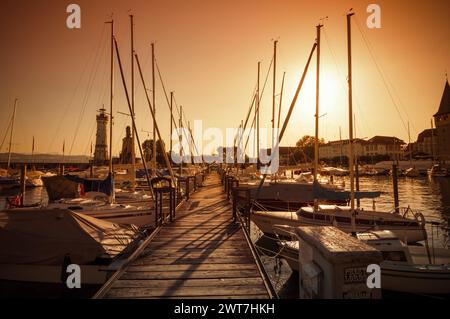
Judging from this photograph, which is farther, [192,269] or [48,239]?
[48,239]

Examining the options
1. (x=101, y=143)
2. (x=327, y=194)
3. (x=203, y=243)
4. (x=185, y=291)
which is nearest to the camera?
(x=185, y=291)

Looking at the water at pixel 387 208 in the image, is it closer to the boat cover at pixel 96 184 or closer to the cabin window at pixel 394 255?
the cabin window at pixel 394 255

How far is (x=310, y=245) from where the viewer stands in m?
4.05

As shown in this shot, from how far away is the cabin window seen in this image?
1029 centimetres

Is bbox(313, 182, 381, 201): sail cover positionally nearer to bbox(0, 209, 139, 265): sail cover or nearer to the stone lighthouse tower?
bbox(0, 209, 139, 265): sail cover

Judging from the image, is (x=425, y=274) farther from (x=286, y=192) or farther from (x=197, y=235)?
(x=286, y=192)

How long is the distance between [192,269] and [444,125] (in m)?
107

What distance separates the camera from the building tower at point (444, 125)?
8600 centimetres

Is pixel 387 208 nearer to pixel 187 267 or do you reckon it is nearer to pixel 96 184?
pixel 96 184

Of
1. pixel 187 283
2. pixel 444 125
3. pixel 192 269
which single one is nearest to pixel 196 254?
pixel 192 269

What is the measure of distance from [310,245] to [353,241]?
59cm

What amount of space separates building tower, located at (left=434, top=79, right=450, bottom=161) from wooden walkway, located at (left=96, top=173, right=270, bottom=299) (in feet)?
332

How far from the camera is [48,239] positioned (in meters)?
9.45
